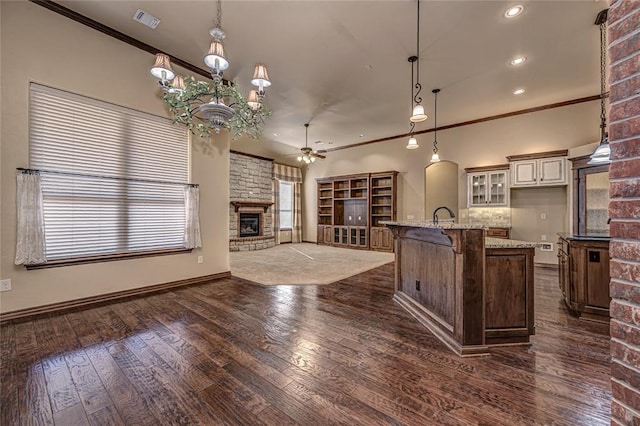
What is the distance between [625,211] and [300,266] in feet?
16.6

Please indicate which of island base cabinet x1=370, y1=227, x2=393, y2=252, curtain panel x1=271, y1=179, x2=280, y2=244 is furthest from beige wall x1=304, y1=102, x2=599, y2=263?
curtain panel x1=271, y1=179, x2=280, y2=244

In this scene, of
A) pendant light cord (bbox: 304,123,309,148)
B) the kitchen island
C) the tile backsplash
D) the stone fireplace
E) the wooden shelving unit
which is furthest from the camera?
the stone fireplace

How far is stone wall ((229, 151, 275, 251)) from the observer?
26.0ft

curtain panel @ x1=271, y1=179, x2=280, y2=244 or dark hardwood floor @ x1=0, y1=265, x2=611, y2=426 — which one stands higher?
curtain panel @ x1=271, y1=179, x2=280, y2=244

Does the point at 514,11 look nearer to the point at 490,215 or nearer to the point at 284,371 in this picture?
the point at 490,215

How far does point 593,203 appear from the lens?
4.61m

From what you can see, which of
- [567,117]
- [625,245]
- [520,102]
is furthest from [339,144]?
[625,245]

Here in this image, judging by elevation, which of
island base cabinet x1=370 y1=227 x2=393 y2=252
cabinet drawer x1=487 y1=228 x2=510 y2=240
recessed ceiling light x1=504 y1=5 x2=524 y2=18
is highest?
recessed ceiling light x1=504 y1=5 x2=524 y2=18

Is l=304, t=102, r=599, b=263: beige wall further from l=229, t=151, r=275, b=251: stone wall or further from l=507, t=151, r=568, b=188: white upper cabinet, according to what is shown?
l=229, t=151, r=275, b=251: stone wall

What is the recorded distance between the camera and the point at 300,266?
5648 millimetres

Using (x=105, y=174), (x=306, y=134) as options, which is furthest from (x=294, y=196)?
(x=105, y=174)

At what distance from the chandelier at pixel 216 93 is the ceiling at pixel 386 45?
527 millimetres

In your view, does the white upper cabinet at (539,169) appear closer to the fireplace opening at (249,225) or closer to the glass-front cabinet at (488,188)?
the glass-front cabinet at (488,188)

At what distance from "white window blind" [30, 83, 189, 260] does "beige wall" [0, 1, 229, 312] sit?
0.43 ft
